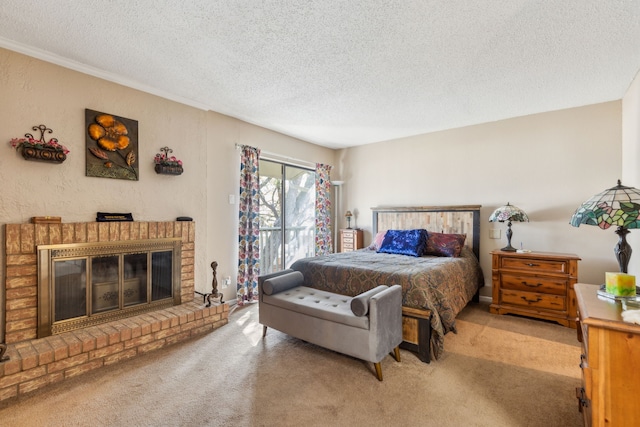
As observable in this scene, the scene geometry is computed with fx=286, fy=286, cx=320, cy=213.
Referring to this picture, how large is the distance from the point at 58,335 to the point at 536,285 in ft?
15.7

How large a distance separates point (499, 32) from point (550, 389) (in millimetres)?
2566

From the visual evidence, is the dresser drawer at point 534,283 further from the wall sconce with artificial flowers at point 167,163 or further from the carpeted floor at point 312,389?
the wall sconce with artificial flowers at point 167,163

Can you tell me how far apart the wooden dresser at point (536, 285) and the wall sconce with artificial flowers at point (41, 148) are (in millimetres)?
4637

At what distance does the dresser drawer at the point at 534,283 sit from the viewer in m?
3.19

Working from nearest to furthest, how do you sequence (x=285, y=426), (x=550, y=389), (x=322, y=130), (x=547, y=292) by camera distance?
(x=285, y=426), (x=550, y=389), (x=547, y=292), (x=322, y=130)

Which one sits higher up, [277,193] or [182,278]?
[277,193]

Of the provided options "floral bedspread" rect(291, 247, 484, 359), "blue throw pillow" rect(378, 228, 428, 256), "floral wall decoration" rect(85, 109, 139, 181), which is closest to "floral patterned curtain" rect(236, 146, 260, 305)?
"floral bedspread" rect(291, 247, 484, 359)

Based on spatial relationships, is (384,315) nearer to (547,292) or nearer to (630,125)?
(547,292)

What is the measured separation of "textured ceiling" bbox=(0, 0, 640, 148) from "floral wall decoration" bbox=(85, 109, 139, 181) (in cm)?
42

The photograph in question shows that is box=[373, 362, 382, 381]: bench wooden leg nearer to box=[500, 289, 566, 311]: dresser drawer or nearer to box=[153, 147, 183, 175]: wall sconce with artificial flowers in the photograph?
box=[500, 289, 566, 311]: dresser drawer

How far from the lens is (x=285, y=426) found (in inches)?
66.1

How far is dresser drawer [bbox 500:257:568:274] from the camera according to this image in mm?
3184

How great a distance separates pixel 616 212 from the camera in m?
1.49

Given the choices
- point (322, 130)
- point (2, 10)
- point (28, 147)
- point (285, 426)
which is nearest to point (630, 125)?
point (322, 130)
